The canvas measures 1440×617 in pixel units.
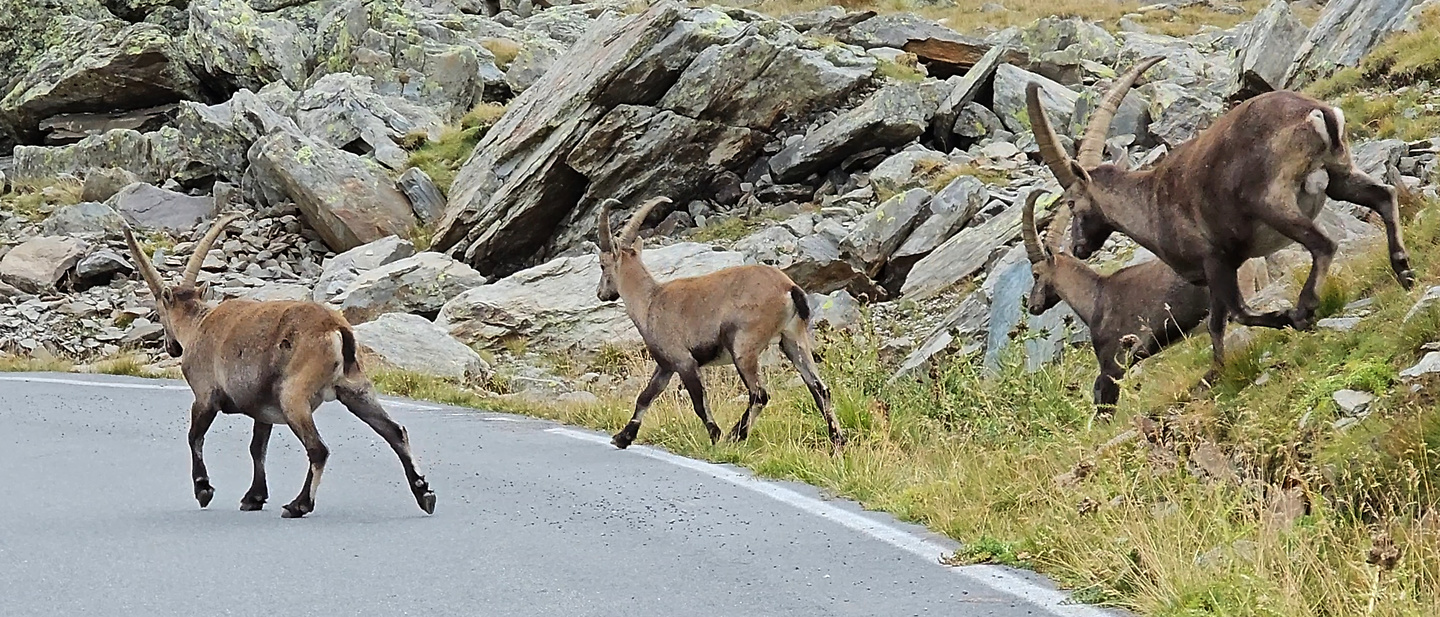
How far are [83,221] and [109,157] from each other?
4788 mm

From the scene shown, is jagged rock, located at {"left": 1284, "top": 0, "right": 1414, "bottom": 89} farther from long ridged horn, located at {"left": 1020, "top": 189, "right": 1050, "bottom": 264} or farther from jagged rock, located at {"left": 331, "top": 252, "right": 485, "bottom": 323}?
jagged rock, located at {"left": 331, "top": 252, "right": 485, "bottom": 323}

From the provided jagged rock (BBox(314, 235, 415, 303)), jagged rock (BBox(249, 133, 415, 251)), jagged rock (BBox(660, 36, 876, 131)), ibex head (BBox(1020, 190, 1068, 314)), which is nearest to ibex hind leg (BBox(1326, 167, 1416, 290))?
ibex head (BBox(1020, 190, 1068, 314))

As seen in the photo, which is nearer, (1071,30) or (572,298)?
(572,298)

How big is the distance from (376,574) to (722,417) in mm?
→ 5848

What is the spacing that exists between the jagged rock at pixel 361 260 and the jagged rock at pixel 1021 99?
982 cm

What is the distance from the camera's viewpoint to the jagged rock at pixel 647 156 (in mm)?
23328

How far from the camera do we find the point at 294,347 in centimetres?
838

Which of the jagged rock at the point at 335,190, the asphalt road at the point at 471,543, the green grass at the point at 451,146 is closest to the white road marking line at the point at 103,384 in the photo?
the asphalt road at the point at 471,543

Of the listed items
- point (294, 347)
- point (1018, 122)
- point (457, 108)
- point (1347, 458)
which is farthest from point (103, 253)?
point (1347, 458)

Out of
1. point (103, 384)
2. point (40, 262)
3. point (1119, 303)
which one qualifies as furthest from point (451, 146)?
point (1119, 303)

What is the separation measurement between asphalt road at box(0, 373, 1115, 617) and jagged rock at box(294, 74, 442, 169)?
695 inches

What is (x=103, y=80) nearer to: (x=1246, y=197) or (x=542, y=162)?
(x=542, y=162)

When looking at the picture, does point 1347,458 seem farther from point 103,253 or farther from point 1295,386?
point 103,253

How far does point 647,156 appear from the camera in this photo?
77.0 feet
